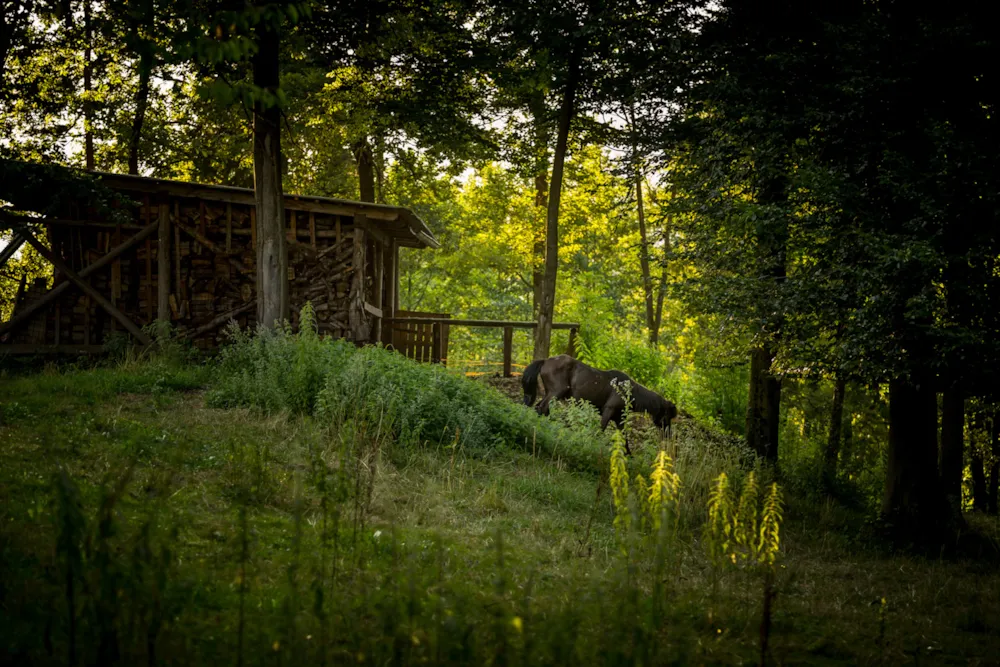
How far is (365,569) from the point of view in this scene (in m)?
4.52

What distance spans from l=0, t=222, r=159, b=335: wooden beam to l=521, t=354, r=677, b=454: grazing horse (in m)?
8.46

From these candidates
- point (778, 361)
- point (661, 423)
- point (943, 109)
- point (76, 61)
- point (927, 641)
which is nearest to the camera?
point (927, 641)

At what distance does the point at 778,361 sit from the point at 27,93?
44.9ft

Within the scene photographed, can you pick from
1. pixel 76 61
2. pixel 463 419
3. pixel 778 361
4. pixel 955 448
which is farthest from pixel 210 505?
pixel 76 61

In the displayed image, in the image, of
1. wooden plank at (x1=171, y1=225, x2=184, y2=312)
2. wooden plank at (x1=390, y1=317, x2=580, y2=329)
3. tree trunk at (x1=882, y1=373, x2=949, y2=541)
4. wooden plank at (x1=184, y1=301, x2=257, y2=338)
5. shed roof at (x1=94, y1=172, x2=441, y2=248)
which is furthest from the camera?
wooden plank at (x1=390, y1=317, x2=580, y2=329)

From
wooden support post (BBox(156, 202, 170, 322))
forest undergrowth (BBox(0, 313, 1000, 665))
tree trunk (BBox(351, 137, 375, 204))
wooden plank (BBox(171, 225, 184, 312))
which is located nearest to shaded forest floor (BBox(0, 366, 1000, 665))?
forest undergrowth (BBox(0, 313, 1000, 665))

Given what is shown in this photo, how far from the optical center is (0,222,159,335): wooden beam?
13981mm

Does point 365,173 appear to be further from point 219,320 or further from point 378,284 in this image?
point 219,320

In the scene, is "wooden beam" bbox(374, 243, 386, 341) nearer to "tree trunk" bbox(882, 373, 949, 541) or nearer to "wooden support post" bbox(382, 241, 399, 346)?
"wooden support post" bbox(382, 241, 399, 346)

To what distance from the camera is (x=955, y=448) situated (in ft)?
41.3

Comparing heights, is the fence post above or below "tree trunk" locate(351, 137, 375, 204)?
below

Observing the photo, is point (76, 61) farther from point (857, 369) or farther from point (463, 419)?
point (857, 369)

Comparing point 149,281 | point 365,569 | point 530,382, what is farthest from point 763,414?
point 149,281

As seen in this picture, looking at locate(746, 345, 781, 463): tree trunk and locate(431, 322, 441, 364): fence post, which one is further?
locate(431, 322, 441, 364): fence post
